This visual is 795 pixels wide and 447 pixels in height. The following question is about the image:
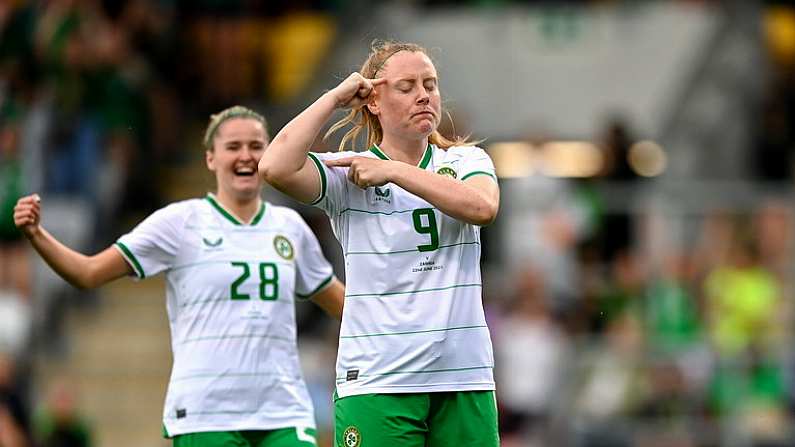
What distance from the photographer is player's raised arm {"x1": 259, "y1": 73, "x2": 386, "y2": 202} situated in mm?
6785

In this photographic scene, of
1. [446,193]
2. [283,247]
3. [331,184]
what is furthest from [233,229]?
[446,193]

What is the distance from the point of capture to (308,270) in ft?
27.6

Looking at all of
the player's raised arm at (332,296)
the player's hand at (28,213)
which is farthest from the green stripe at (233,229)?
the player's hand at (28,213)

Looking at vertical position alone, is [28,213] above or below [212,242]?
above

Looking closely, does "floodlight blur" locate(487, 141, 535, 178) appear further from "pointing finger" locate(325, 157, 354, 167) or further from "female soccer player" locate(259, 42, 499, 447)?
"pointing finger" locate(325, 157, 354, 167)

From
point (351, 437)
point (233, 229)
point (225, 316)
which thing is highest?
point (233, 229)

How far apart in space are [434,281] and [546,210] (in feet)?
26.2

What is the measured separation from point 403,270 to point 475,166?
55 centimetres

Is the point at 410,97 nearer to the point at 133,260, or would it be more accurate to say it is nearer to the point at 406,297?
the point at 406,297

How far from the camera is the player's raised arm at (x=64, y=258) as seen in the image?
25.2 ft

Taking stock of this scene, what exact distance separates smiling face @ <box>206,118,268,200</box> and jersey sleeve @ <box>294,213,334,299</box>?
35cm

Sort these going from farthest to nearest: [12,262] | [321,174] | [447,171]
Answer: [12,262], [447,171], [321,174]

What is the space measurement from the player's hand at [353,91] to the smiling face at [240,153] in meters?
1.34

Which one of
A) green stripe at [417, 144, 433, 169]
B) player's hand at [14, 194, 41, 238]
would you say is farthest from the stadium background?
green stripe at [417, 144, 433, 169]
